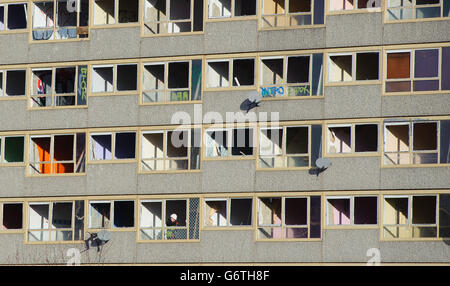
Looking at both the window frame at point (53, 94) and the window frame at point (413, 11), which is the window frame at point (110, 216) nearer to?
the window frame at point (53, 94)

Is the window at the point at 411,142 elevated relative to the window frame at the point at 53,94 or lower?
lower

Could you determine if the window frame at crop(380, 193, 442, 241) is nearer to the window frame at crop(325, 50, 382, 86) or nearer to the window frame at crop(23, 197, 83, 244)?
the window frame at crop(325, 50, 382, 86)

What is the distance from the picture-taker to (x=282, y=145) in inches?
1502

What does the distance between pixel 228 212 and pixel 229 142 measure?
2.48m

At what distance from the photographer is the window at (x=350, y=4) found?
3794 cm

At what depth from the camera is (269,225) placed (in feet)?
125

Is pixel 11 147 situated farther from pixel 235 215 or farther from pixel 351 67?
pixel 351 67

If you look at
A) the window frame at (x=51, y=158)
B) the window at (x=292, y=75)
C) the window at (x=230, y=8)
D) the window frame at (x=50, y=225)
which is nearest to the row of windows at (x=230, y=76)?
the window at (x=292, y=75)

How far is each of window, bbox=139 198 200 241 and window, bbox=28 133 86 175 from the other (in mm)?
2979

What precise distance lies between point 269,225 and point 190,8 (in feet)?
28.7

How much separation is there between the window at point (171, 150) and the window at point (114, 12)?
185 inches
